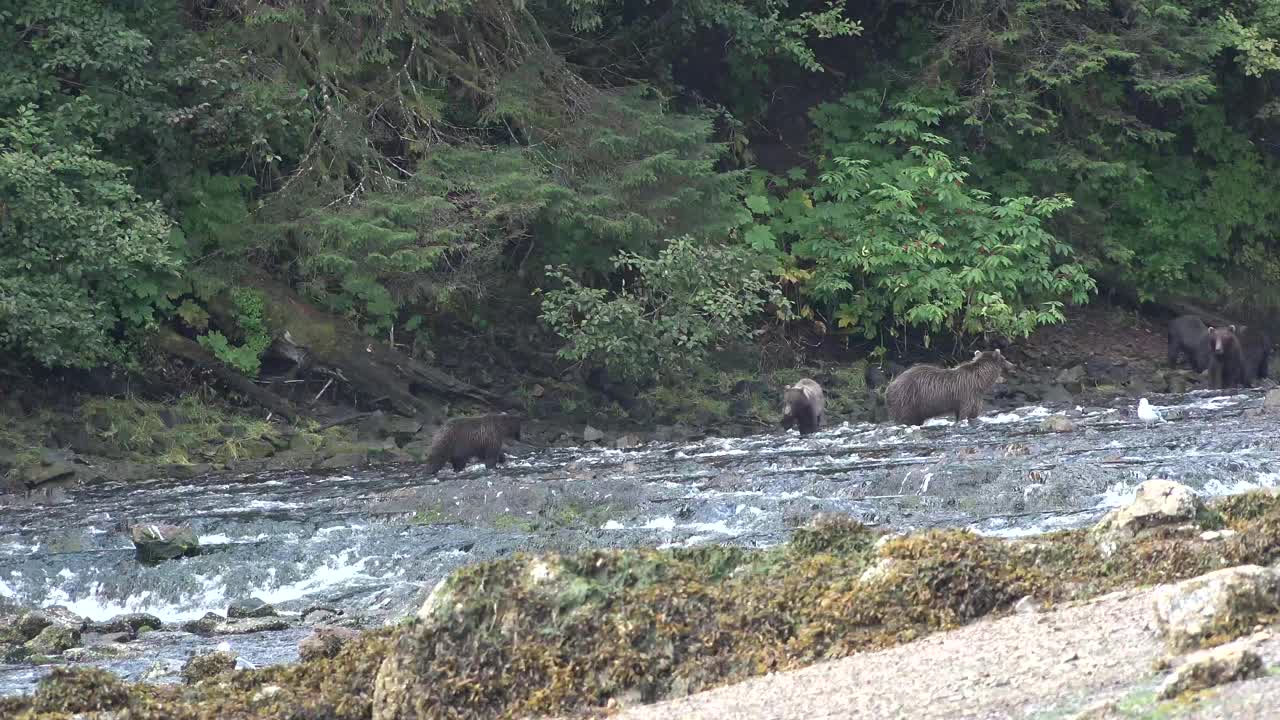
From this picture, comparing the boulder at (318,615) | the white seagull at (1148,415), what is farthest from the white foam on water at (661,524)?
the white seagull at (1148,415)

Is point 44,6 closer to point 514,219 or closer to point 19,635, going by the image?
point 514,219

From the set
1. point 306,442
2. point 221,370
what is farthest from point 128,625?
point 221,370

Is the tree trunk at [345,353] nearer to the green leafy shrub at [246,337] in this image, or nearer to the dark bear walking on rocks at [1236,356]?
the green leafy shrub at [246,337]

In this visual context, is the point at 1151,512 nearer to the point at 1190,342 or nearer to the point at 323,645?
the point at 323,645

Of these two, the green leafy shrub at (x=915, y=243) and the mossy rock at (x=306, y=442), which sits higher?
the green leafy shrub at (x=915, y=243)

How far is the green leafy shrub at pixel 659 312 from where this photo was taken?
18719 mm

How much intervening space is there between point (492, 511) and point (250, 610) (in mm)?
2723

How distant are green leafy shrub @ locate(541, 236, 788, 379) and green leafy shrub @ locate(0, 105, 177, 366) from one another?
15.6ft

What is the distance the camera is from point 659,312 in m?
19.2

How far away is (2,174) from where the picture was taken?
1627 cm

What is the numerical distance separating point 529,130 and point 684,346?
3.65m

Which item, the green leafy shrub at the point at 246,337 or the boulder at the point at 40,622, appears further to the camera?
the green leafy shrub at the point at 246,337

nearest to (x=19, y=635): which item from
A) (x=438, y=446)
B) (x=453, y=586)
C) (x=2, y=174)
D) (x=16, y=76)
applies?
(x=453, y=586)

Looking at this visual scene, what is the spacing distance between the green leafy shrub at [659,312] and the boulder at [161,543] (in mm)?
7242
